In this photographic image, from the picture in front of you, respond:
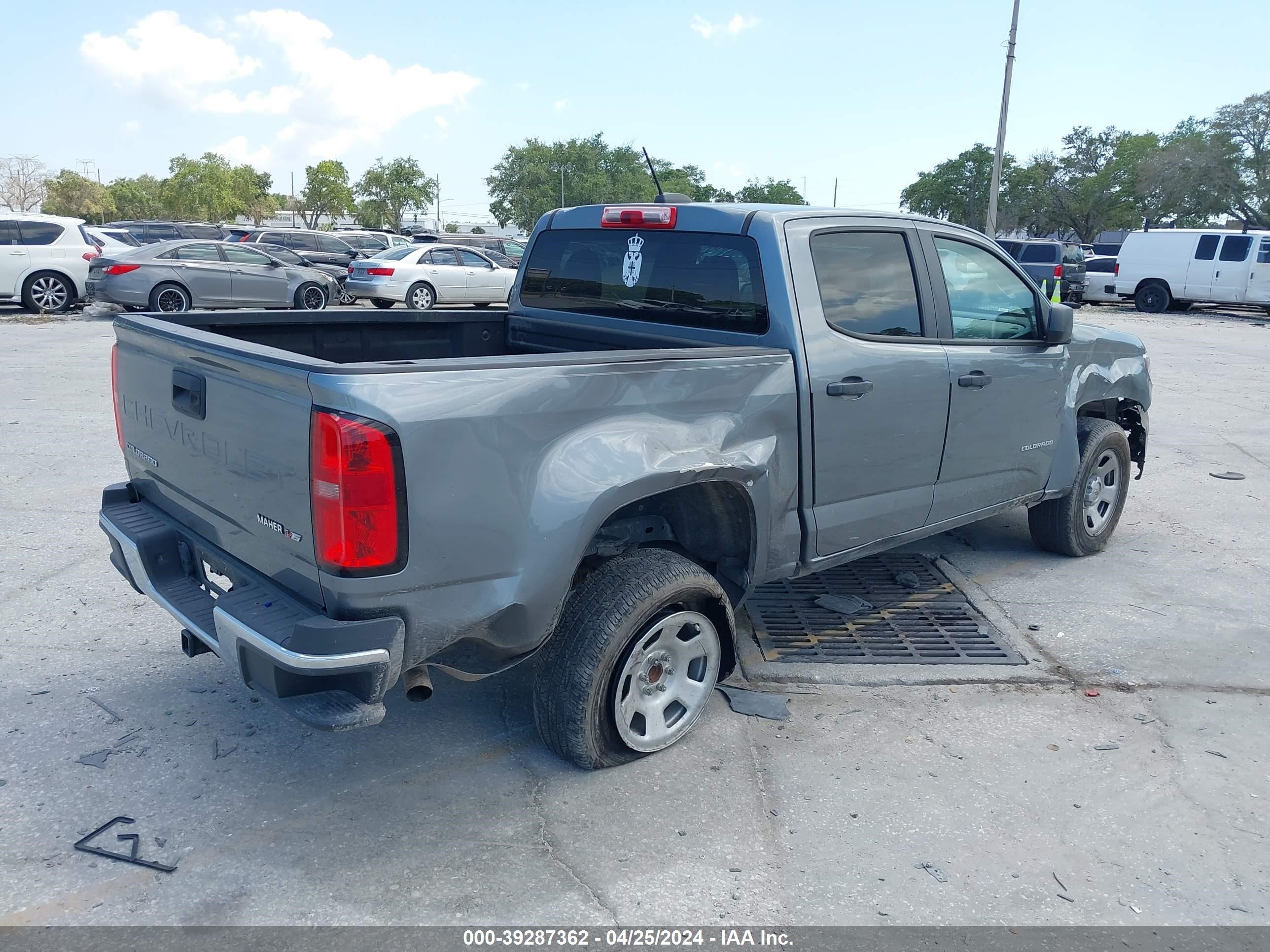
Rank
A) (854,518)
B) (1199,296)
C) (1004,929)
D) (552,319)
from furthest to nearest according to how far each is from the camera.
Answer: (1199,296) → (552,319) → (854,518) → (1004,929)

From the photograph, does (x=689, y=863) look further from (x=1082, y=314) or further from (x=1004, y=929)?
(x=1082, y=314)

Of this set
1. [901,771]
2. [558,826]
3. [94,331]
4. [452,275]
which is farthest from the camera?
[452,275]

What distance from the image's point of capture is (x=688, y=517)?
146 inches

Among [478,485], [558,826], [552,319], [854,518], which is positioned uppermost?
[552,319]

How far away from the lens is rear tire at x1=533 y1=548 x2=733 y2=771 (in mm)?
3225

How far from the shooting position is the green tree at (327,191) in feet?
272

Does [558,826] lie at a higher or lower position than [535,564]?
lower

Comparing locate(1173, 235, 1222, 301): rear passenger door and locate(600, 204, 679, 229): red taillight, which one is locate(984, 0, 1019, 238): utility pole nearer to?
locate(1173, 235, 1222, 301): rear passenger door

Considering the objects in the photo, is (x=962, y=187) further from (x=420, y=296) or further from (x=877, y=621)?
(x=877, y=621)

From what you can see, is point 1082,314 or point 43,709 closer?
point 43,709

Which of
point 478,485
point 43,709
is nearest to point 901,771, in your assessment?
point 478,485

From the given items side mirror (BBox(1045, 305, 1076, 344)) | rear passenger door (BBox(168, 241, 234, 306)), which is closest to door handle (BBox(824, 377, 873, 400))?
side mirror (BBox(1045, 305, 1076, 344))

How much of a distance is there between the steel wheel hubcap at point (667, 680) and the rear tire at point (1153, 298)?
26.8m

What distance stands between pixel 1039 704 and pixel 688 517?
1702 millimetres
